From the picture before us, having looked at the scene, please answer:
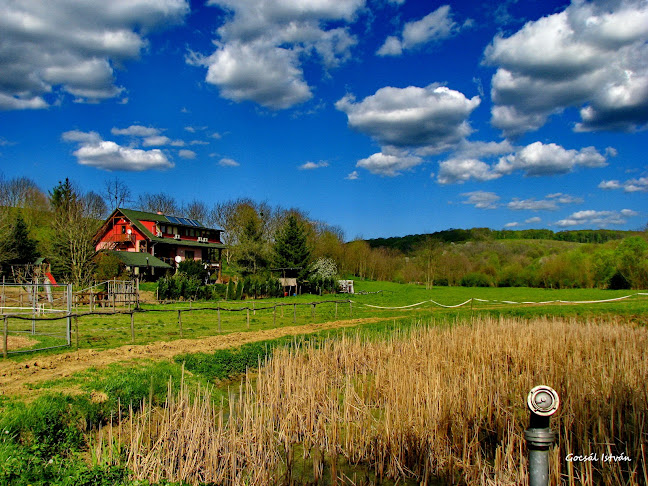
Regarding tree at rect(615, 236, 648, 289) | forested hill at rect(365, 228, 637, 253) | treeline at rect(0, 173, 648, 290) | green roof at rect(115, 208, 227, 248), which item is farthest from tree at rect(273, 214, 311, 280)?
forested hill at rect(365, 228, 637, 253)

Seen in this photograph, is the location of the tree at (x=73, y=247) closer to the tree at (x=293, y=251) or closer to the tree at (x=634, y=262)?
the tree at (x=293, y=251)

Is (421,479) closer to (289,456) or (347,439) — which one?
(347,439)

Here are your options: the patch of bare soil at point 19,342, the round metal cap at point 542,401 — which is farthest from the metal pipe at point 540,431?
the patch of bare soil at point 19,342

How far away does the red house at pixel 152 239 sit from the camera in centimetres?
4812

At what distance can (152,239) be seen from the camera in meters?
49.3

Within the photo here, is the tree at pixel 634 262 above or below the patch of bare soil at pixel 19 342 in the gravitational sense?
above

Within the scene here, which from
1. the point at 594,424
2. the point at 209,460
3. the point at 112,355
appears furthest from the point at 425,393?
the point at 112,355

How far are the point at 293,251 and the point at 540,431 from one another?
4608 centimetres

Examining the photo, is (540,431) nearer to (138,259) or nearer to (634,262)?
(138,259)

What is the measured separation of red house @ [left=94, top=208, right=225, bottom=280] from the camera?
48.1m

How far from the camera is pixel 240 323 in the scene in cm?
2133

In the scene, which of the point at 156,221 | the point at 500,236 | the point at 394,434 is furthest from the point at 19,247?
the point at 500,236

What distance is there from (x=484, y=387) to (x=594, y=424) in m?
2.04

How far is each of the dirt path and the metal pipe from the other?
9.20m
